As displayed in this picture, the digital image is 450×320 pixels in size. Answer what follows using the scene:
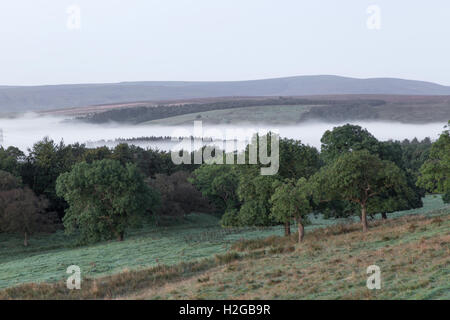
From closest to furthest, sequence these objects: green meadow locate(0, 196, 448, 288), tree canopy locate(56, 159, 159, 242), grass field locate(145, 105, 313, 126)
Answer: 1. green meadow locate(0, 196, 448, 288)
2. tree canopy locate(56, 159, 159, 242)
3. grass field locate(145, 105, 313, 126)

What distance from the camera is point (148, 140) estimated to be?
464ft

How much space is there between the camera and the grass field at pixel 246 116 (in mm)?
172225

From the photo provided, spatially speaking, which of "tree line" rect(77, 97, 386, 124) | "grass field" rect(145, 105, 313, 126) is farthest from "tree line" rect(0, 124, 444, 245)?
A: "tree line" rect(77, 97, 386, 124)

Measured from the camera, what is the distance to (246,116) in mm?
176000

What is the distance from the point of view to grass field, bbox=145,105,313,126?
172 metres

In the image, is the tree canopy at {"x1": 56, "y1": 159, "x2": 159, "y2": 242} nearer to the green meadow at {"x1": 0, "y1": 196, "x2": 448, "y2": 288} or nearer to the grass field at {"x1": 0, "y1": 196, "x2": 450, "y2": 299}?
the green meadow at {"x1": 0, "y1": 196, "x2": 448, "y2": 288}

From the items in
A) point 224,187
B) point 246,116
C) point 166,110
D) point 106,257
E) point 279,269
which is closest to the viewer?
point 279,269

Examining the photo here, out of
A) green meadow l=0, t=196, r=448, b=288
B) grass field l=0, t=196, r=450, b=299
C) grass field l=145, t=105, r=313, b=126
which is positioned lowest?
green meadow l=0, t=196, r=448, b=288

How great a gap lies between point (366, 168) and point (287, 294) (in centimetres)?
2124

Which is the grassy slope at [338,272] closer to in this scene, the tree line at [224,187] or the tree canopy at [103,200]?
the tree line at [224,187]

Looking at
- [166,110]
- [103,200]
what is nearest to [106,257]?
[103,200]

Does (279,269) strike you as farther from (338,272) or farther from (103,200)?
(103,200)
